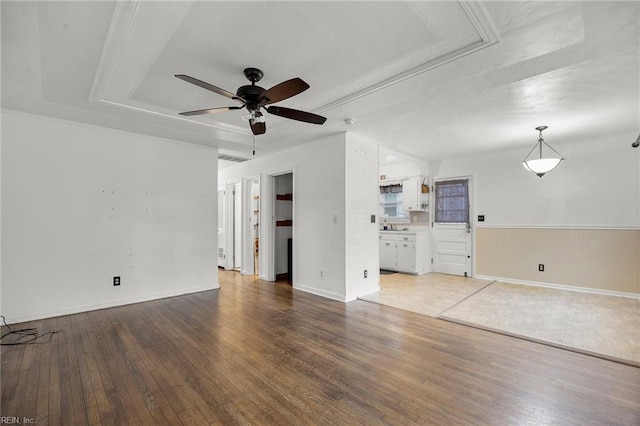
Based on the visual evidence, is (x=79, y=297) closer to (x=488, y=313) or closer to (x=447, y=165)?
(x=488, y=313)

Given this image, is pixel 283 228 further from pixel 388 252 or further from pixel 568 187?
pixel 568 187

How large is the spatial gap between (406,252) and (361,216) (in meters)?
2.25

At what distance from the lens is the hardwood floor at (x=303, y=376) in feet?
6.14

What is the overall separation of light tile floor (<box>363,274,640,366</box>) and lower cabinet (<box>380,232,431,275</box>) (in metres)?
0.69

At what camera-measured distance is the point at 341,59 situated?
2.47 m

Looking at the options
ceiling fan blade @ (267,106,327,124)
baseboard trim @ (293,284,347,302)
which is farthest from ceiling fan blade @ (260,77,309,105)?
baseboard trim @ (293,284,347,302)

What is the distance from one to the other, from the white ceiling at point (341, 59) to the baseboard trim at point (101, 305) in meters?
2.47

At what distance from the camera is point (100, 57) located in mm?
2416

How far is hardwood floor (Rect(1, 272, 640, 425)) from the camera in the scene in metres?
1.87

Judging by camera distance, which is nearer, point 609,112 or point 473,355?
point 473,355

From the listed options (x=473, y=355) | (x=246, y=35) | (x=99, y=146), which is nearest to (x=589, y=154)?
(x=473, y=355)

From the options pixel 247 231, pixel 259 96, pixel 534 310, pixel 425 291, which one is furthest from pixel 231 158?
pixel 534 310

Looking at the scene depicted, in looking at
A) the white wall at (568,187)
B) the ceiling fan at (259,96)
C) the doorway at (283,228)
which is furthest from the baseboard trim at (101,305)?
the white wall at (568,187)

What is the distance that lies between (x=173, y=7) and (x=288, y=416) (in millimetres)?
2655
